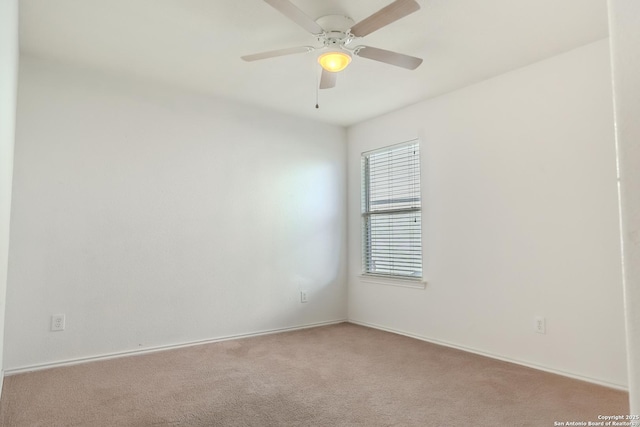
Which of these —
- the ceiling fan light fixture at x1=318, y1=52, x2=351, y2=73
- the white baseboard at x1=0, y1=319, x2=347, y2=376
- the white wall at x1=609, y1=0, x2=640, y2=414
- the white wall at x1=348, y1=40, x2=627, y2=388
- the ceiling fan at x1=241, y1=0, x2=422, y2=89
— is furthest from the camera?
the white baseboard at x1=0, y1=319, x2=347, y2=376

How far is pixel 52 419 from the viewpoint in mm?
2094

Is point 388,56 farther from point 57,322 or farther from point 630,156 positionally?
point 57,322

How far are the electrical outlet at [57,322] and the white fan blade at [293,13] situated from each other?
281cm

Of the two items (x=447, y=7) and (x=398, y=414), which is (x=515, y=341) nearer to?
(x=398, y=414)

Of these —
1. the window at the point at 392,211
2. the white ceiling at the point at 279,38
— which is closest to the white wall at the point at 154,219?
the white ceiling at the point at 279,38

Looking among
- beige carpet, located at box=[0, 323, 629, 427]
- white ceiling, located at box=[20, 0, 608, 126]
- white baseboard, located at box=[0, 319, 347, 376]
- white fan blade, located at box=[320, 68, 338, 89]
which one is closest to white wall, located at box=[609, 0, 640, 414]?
beige carpet, located at box=[0, 323, 629, 427]

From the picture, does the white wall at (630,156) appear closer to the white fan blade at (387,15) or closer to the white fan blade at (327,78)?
the white fan blade at (387,15)

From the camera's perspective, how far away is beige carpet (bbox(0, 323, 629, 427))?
210 cm

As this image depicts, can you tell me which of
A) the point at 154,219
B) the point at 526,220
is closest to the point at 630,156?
the point at 526,220

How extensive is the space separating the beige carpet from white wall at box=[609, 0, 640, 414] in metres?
1.85

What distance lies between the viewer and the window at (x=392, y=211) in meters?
4.00

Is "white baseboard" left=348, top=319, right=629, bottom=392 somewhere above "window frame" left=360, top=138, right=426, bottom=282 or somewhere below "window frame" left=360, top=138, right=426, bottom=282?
below

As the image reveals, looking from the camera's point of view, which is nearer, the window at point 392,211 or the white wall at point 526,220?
the white wall at point 526,220

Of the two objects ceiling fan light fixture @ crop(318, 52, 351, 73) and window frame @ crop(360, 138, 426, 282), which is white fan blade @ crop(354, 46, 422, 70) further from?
window frame @ crop(360, 138, 426, 282)
